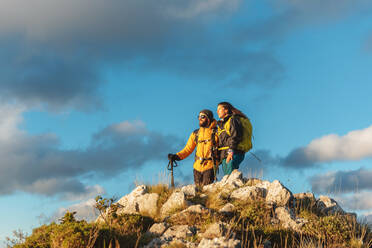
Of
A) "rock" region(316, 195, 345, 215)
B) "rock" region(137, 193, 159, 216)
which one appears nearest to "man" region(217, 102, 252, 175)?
"rock" region(137, 193, 159, 216)

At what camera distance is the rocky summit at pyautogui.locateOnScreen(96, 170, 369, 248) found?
8.82 metres

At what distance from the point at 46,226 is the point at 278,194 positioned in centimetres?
627

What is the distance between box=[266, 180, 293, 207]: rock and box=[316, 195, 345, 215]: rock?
1599mm

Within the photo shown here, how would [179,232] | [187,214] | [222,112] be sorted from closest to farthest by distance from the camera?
[179,232] < [187,214] < [222,112]

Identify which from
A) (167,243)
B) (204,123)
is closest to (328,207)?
(204,123)

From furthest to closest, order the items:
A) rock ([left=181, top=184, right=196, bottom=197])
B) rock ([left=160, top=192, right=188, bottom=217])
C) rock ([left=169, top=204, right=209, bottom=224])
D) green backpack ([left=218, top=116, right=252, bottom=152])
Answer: green backpack ([left=218, top=116, right=252, bottom=152]), rock ([left=181, top=184, right=196, bottom=197]), rock ([left=160, top=192, right=188, bottom=217]), rock ([left=169, top=204, right=209, bottom=224])

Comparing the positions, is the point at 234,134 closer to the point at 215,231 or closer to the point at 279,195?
the point at 279,195

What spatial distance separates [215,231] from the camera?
26.9ft

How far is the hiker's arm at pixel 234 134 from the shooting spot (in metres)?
12.2

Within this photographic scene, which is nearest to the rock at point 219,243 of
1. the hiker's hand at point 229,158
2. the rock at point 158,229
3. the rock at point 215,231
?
the rock at point 215,231

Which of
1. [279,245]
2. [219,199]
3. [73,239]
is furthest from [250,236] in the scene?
[73,239]

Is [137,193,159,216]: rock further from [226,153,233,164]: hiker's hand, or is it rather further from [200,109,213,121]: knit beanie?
[200,109,213,121]: knit beanie

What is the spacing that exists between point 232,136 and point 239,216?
2828 mm

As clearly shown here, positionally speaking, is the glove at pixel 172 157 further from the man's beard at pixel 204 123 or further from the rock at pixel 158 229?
the rock at pixel 158 229
